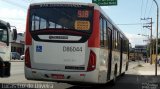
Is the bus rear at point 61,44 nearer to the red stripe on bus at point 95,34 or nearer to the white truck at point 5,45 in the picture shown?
the red stripe on bus at point 95,34

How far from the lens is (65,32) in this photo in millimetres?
14164

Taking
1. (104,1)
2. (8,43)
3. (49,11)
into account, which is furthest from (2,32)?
(104,1)

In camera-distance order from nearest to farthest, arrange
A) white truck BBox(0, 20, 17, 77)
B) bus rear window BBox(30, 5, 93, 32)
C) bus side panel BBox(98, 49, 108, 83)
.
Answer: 1. bus rear window BBox(30, 5, 93, 32)
2. bus side panel BBox(98, 49, 108, 83)
3. white truck BBox(0, 20, 17, 77)

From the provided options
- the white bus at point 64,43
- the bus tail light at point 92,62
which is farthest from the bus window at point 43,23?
the bus tail light at point 92,62

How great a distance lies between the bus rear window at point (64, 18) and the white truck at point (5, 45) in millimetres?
1972

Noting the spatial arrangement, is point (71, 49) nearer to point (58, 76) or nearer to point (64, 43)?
point (64, 43)

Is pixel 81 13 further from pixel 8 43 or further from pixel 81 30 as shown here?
pixel 8 43

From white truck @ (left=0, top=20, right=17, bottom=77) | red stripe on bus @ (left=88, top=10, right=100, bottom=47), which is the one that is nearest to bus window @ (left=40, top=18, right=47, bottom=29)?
red stripe on bus @ (left=88, top=10, right=100, bottom=47)

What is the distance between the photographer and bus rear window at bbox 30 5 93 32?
14234 mm

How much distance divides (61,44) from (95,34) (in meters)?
1.28

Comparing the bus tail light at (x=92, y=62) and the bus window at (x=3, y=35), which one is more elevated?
the bus window at (x=3, y=35)

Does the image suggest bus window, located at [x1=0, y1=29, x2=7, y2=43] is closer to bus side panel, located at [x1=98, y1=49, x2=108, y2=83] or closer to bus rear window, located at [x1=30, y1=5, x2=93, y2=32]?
bus rear window, located at [x1=30, y1=5, x2=93, y2=32]

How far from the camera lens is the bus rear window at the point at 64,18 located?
14.2 m

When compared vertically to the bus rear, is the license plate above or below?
below
